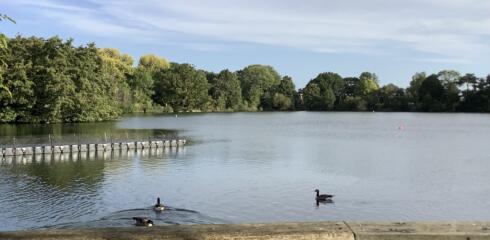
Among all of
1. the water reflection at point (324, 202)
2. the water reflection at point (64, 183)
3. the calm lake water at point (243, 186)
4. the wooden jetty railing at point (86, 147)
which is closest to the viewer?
the water reflection at point (64, 183)

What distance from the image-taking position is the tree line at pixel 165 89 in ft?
235

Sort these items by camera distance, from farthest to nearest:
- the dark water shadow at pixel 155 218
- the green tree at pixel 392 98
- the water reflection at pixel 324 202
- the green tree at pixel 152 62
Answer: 1. the green tree at pixel 392 98
2. the green tree at pixel 152 62
3. the water reflection at pixel 324 202
4. the dark water shadow at pixel 155 218

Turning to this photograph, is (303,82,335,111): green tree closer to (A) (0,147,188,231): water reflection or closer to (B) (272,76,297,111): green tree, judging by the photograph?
(B) (272,76,297,111): green tree

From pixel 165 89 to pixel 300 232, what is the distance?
440ft

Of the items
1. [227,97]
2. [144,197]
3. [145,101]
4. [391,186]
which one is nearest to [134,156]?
[144,197]

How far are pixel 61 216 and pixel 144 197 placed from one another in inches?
173

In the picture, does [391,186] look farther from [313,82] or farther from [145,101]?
[313,82]

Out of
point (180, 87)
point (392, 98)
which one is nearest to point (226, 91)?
point (180, 87)

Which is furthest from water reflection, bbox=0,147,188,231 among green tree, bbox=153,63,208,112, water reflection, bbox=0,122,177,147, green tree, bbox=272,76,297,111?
green tree, bbox=272,76,297,111

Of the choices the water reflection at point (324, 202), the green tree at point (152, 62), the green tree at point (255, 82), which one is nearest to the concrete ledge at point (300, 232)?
the water reflection at point (324, 202)

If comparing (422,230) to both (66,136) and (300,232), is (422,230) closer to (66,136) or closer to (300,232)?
(300,232)

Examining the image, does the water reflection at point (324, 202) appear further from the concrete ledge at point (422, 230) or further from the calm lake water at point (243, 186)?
the concrete ledge at point (422, 230)

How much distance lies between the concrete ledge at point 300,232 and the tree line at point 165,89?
32.7 m

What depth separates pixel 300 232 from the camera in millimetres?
4328
